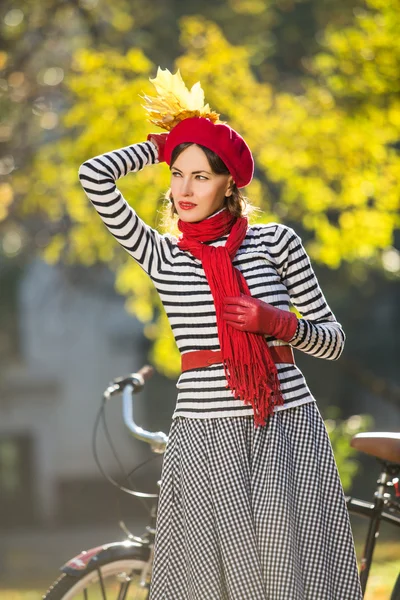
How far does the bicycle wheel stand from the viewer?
3.25 meters

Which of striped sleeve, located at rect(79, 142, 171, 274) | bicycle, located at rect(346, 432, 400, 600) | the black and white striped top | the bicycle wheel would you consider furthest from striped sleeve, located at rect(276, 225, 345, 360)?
the bicycle wheel

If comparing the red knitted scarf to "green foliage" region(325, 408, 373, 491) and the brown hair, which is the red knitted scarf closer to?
the brown hair

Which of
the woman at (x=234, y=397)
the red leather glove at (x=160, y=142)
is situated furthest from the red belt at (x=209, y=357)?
the red leather glove at (x=160, y=142)

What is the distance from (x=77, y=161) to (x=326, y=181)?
1.92m

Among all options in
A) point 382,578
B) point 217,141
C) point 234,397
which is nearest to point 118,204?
point 217,141

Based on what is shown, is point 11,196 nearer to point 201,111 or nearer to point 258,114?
point 258,114

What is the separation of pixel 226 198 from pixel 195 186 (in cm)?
12

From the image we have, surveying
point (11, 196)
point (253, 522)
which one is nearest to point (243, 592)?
point (253, 522)

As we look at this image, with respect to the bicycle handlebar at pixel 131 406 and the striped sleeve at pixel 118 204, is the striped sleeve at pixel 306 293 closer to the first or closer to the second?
the striped sleeve at pixel 118 204

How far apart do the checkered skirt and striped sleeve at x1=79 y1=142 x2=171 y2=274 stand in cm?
47

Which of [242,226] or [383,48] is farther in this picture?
[383,48]

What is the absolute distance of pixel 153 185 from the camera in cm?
763

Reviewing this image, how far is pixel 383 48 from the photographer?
7.14 metres

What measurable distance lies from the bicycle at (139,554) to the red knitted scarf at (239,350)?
2.24 feet
